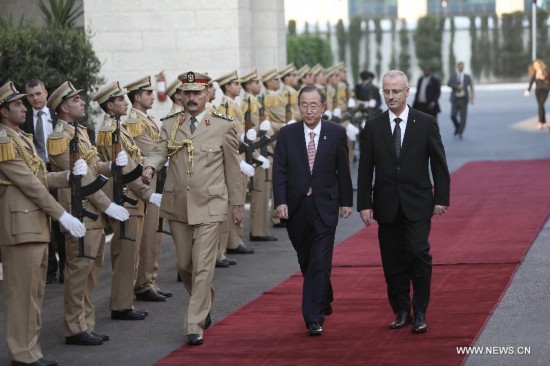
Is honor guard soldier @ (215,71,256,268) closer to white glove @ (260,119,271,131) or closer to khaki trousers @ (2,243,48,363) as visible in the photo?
white glove @ (260,119,271,131)

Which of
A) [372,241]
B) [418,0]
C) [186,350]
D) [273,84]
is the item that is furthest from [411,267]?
[418,0]

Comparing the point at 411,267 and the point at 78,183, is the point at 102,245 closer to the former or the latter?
the point at 78,183

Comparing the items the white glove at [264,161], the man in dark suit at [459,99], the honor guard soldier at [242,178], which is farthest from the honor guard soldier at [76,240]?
the man in dark suit at [459,99]

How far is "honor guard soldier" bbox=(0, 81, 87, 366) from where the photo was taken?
869 centimetres

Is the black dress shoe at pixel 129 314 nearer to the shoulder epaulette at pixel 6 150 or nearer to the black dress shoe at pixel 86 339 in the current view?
the black dress shoe at pixel 86 339

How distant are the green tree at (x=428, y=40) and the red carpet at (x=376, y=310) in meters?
48.4

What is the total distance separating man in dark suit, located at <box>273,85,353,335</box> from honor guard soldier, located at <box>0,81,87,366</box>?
5.67 ft

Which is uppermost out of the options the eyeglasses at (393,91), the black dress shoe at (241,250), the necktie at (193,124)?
the eyeglasses at (393,91)

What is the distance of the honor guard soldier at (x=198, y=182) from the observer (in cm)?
962

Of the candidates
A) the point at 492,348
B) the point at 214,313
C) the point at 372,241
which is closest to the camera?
the point at 492,348

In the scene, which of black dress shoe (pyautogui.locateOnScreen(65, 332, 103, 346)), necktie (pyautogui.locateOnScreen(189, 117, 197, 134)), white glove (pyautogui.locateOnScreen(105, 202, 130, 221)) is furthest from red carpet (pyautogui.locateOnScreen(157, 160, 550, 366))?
Result: necktie (pyautogui.locateOnScreen(189, 117, 197, 134))

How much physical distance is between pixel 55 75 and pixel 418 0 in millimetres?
61402

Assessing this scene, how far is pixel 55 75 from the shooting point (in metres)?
15.1

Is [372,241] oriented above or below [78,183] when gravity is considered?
below
